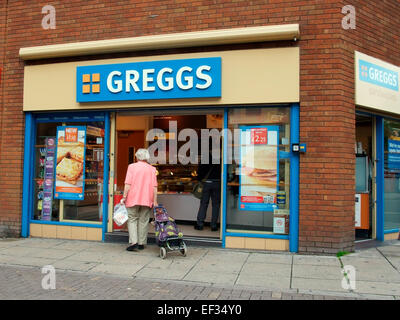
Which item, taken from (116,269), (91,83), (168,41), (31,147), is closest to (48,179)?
(31,147)

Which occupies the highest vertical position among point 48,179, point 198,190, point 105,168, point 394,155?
point 394,155

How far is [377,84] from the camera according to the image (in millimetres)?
7520

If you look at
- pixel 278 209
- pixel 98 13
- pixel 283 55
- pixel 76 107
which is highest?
pixel 98 13

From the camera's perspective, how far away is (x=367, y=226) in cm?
812

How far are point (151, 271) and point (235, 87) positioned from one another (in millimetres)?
3615

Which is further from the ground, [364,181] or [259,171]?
[259,171]

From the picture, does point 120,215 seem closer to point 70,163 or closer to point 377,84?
point 70,163

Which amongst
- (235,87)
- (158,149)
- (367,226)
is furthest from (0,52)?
(367,226)

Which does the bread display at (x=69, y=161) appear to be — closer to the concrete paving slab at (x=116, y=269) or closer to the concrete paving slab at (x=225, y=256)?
the concrete paving slab at (x=116, y=269)

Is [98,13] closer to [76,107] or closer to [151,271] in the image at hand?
[76,107]

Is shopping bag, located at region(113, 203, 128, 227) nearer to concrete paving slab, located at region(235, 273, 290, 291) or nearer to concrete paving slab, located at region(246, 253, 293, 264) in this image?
concrete paving slab, located at region(246, 253, 293, 264)

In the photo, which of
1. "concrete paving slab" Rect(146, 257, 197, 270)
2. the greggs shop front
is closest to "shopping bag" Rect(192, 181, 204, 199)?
the greggs shop front

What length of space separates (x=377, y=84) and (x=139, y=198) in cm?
516

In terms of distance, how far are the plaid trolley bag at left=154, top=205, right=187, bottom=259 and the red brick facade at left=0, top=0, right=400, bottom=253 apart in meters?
2.17
